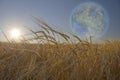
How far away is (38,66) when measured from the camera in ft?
5.76

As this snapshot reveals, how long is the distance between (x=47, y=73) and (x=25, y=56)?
0.31 meters

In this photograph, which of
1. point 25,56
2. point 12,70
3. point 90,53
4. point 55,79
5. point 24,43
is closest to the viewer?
point 55,79

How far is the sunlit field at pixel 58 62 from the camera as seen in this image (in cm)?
165

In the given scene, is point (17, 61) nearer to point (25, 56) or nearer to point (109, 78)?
point (25, 56)

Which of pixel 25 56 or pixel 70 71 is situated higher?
pixel 25 56

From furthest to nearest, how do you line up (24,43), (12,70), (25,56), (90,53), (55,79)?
(24,43) → (90,53) → (25,56) → (12,70) → (55,79)

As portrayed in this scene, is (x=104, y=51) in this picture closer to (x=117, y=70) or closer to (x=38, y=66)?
(x=117, y=70)

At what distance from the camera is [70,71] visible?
1.68 metres

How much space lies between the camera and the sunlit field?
5.42 ft

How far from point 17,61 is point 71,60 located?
382 mm

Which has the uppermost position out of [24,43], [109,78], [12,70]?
[24,43]

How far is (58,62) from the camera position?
1.72m

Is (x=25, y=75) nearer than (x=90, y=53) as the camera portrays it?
Yes

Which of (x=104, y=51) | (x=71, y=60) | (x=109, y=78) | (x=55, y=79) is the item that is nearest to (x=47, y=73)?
(x=55, y=79)
